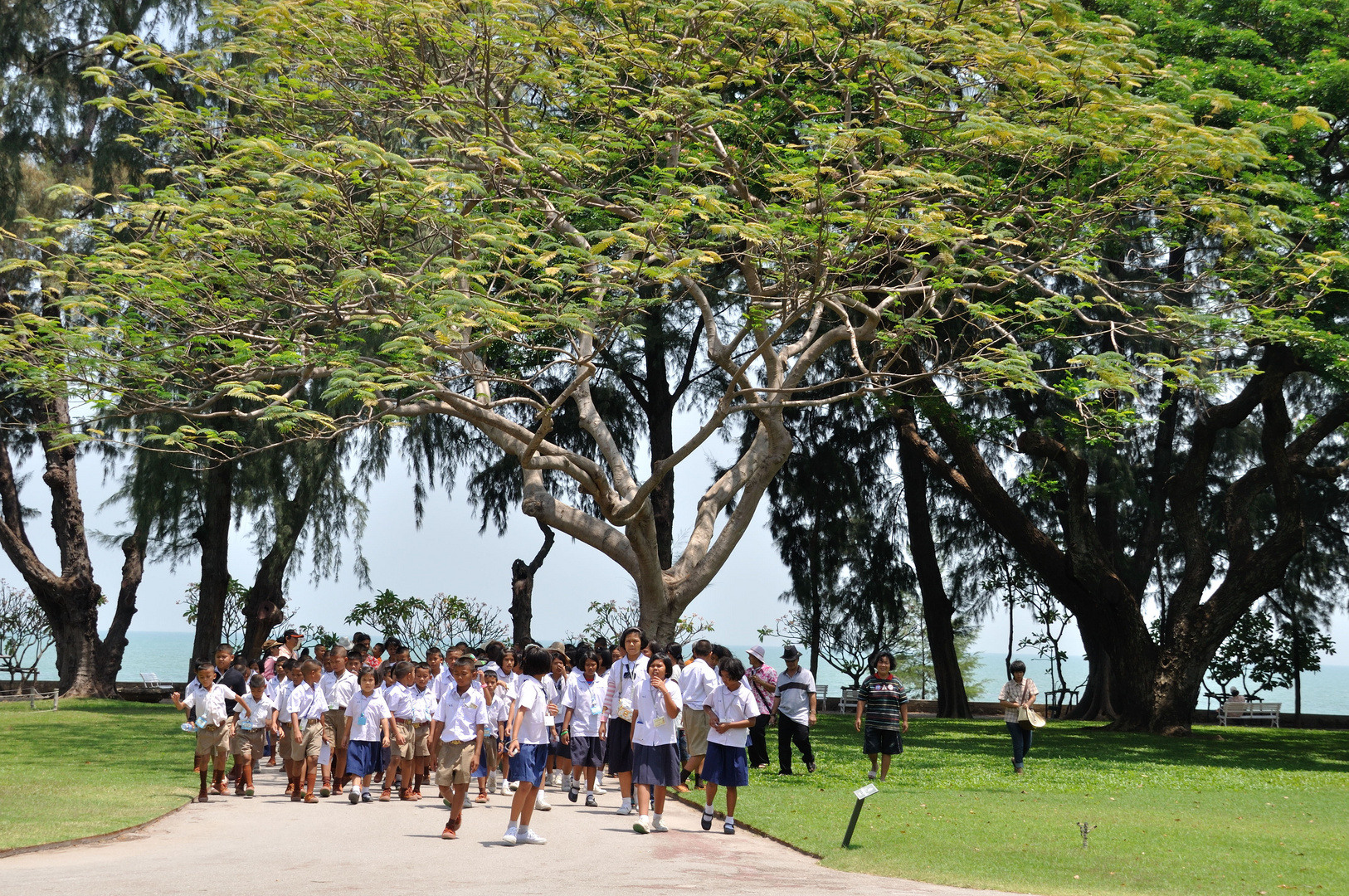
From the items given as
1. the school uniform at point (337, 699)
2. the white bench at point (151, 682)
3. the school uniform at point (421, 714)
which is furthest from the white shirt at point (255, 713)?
the white bench at point (151, 682)

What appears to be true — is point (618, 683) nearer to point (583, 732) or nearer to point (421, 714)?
point (583, 732)

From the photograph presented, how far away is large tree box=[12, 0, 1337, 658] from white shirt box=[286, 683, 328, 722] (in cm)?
271

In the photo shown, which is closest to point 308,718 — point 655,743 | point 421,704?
point 421,704

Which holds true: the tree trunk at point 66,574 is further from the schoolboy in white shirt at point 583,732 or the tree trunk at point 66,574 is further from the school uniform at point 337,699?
the schoolboy in white shirt at point 583,732

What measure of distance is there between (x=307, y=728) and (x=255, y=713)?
558 mm

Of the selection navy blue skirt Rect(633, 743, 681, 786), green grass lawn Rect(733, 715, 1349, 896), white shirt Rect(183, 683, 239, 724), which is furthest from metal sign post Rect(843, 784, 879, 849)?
white shirt Rect(183, 683, 239, 724)

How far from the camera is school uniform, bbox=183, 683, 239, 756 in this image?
1114 centimetres

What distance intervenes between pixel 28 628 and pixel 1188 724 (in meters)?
29.0

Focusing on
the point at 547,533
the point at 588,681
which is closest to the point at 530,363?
the point at 547,533

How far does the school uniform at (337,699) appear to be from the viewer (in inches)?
460

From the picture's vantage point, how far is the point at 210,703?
36.6ft

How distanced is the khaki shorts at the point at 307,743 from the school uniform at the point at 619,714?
9.51 feet

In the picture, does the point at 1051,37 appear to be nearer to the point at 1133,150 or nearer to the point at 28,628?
the point at 1133,150

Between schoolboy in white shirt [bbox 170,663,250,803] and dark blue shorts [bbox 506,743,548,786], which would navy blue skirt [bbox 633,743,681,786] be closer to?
dark blue shorts [bbox 506,743,548,786]
